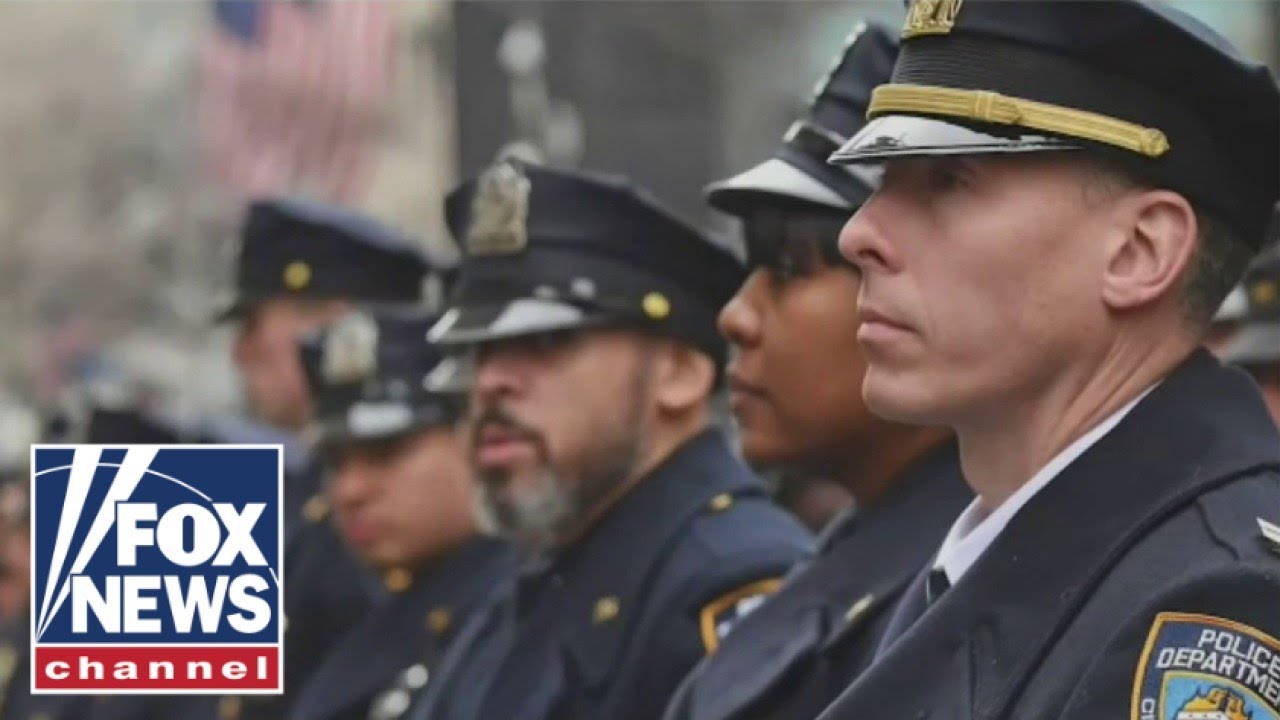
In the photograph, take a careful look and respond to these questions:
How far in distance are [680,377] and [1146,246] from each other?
2713mm

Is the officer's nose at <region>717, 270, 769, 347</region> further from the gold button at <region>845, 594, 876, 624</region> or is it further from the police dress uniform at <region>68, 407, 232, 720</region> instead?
the police dress uniform at <region>68, 407, 232, 720</region>

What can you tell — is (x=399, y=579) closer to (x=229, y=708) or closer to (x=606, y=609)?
(x=229, y=708)

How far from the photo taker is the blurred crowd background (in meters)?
15.1

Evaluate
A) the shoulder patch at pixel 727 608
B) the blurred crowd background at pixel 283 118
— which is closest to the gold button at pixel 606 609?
the shoulder patch at pixel 727 608

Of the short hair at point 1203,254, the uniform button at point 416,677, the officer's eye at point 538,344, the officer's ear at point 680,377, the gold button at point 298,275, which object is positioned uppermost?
the short hair at point 1203,254

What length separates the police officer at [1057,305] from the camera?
11.0ft

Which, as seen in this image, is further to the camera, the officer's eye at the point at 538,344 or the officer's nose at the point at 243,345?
the officer's nose at the point at 243,345

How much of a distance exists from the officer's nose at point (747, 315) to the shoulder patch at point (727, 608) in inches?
21.5

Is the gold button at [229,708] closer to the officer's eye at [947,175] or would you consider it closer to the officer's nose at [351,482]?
the officer's nose at [351,482]

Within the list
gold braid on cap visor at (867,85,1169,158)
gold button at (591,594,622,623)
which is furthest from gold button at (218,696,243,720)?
gold braid on cap visor at (867,85,1169,158)

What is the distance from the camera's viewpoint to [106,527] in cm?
295

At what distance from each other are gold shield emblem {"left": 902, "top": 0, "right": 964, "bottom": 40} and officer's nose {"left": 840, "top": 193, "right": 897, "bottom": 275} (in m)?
0.21

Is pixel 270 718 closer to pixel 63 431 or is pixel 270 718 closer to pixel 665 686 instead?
pixel 665 686

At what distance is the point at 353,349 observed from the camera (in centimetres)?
768
